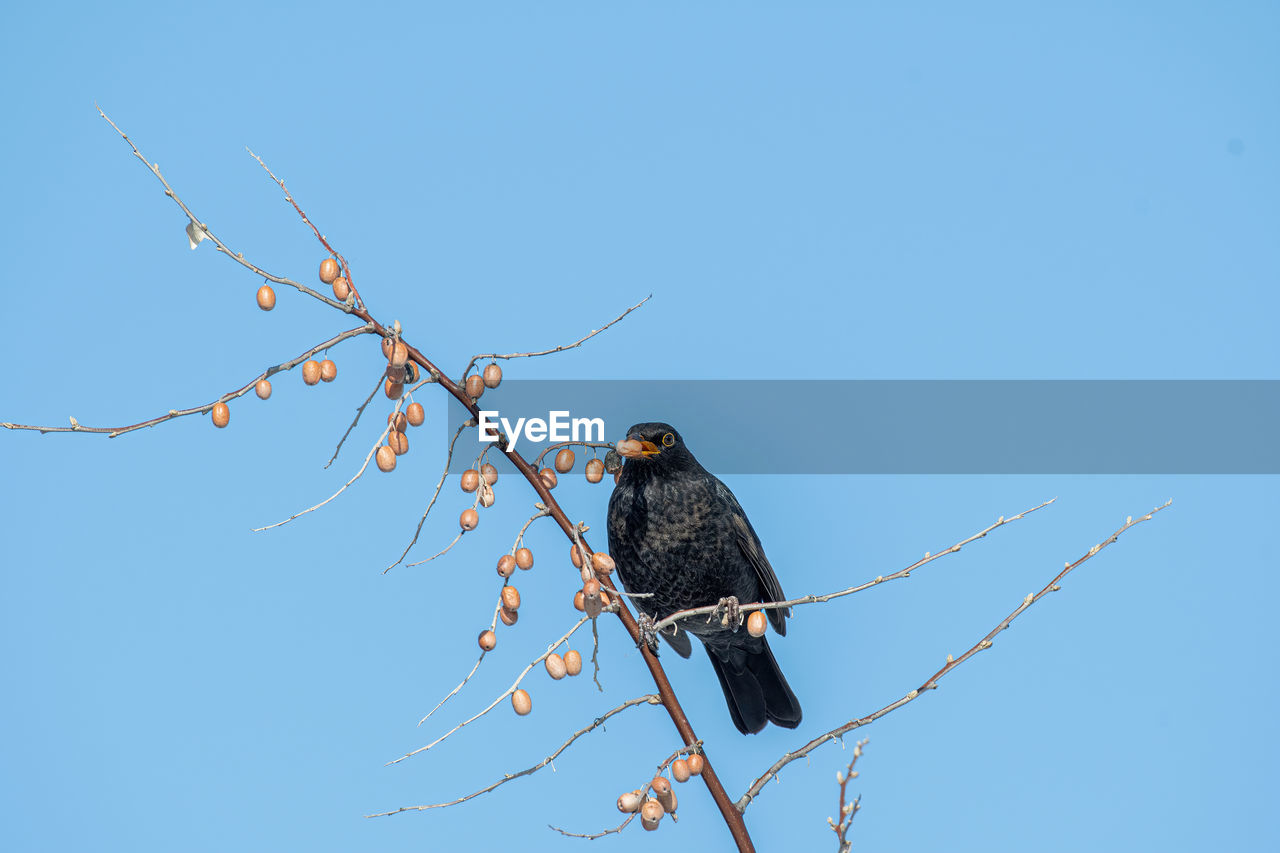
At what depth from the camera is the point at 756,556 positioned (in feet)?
8.98

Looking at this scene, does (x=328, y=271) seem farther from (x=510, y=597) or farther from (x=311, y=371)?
(x=510, y=597)

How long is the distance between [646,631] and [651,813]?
42cm

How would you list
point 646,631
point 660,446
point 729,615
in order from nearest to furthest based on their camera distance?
point 646,631 < point 729,615 < point 660,446

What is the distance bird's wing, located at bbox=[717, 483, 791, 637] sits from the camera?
2.73 m

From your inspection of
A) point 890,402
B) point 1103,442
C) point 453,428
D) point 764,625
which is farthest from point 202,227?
point 1103,442

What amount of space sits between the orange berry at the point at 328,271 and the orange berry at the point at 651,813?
3.47ft

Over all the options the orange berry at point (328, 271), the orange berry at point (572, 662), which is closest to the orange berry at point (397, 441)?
the orange berry at point (328, 271)

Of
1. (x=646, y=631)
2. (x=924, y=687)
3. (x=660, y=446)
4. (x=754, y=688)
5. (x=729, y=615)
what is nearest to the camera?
(x=924, y=687)

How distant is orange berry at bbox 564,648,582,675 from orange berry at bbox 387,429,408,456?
456 mm

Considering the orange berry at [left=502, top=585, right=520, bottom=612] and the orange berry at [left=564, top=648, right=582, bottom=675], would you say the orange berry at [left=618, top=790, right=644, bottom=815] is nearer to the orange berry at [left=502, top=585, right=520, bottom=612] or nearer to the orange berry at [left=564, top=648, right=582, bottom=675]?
the orange berry at [left=564, top=648, right=582, bottom=675]

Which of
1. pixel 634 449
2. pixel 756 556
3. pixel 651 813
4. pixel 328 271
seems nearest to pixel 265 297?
pixel 328 271

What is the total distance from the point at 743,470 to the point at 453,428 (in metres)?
0.73

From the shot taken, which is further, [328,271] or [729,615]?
[729,615]

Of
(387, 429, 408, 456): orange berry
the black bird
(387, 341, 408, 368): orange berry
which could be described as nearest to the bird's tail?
the black bird
